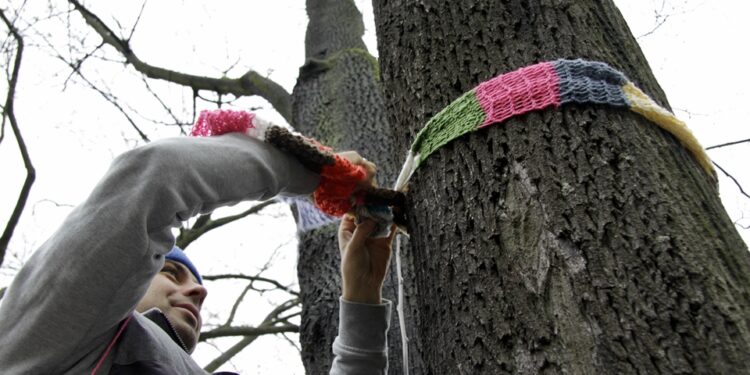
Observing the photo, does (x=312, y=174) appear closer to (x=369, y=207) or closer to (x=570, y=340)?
(x=369, y=207)

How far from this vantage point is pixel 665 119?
1.12 m

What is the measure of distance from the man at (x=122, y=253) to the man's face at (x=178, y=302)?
0.37m

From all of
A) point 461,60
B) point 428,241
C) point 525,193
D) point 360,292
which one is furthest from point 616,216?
point 360,292

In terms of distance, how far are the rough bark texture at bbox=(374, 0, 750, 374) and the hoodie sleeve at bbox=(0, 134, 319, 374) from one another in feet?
1.35

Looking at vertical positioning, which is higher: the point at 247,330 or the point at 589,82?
the point at 589,82

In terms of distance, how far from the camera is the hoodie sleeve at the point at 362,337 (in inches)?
62.6

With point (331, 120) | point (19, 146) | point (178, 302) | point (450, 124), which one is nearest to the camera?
point (450, 124)

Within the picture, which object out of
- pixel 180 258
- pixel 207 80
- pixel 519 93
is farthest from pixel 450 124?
pixel 207 80

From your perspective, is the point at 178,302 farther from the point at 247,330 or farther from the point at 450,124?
the point at 247,330

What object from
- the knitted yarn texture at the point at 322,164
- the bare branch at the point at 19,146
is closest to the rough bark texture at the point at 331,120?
the knitted yarn texture at the point at 322,164

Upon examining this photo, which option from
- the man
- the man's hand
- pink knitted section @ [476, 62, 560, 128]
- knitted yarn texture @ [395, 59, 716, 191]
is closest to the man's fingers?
the man's hand

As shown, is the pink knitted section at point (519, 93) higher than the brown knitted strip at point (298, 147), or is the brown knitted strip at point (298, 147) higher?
the pink knitted section at point (519, 93)

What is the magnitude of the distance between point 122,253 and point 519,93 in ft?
2.29

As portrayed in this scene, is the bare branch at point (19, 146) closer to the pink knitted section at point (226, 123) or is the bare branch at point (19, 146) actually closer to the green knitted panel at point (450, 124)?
the pink knitted section at point (226, 123)
